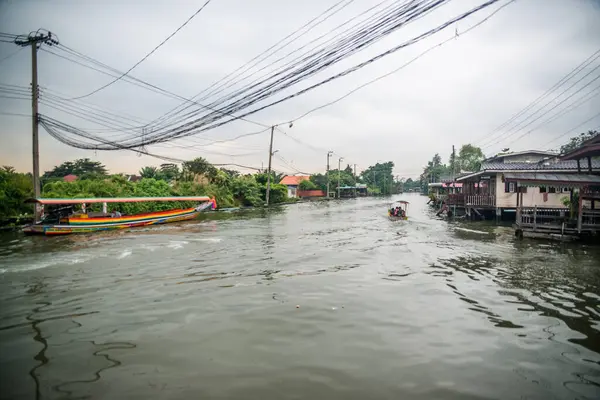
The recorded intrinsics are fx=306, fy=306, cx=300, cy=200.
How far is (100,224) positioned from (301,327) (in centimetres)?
1824

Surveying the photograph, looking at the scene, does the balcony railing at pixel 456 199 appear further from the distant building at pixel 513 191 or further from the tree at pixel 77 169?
the tree at pixel 77 169

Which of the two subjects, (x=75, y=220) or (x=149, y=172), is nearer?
(x=75, y=220)

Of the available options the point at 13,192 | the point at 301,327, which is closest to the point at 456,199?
the point at 301,327

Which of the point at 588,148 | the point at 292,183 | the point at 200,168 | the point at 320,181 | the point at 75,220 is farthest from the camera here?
the point at 320,181

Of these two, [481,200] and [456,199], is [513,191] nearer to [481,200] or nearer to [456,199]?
[481,200]

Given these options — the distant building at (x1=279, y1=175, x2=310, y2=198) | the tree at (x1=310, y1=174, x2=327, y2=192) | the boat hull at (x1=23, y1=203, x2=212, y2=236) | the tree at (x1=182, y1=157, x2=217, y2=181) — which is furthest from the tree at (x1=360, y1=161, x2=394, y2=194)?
the boat hull at (x1=23, y1=203, x2=212, y2=236)

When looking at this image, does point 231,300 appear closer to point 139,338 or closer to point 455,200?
point 139,338

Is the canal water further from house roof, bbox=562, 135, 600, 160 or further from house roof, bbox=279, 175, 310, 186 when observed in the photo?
Result: house roof, bbox=279, 175, 310, 186

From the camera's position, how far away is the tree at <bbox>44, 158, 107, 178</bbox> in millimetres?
49731

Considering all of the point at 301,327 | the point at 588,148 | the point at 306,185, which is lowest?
the point at 301,327

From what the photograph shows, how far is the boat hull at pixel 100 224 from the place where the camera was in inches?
674

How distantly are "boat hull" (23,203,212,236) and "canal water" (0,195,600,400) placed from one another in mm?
7279

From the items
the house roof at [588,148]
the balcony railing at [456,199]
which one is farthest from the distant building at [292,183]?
the house roof at [588,148]

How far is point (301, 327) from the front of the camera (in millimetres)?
5504
